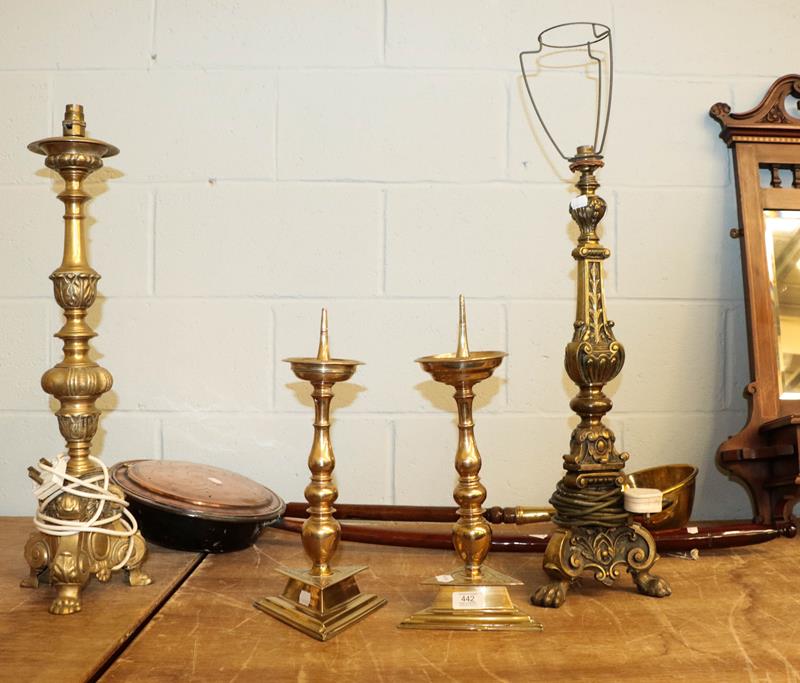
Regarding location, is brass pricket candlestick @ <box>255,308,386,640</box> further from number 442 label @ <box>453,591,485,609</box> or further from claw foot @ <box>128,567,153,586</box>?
claw foot @ <box>128,567,153,586</box>

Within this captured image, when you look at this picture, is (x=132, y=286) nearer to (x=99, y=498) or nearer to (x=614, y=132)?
(x=99, y=498)

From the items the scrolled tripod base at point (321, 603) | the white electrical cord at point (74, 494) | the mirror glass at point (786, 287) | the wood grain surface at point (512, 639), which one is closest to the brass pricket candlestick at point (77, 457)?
the white electrical cord at point (74, 494)

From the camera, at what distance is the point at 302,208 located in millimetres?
1562

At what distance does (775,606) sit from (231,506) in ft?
2.50

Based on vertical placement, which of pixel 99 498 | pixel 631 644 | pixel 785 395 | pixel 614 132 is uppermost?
pixel 614 132

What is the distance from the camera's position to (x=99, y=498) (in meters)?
1.08

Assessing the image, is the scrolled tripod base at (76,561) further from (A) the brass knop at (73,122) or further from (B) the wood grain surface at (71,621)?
(A) the brass knop at (73,122)

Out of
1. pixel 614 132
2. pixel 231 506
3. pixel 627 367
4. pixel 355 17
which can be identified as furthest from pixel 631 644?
pixel 355 17

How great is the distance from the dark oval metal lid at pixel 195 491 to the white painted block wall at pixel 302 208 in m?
0.22

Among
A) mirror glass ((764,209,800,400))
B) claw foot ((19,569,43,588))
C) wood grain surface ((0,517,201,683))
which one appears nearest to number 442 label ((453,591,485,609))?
wood grain surface ((0,517,201,683))

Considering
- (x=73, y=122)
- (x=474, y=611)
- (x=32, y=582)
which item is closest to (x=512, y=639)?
(x=474, y=611)

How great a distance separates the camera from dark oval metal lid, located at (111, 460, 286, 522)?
47.3 inches

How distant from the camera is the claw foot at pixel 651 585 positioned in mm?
1051

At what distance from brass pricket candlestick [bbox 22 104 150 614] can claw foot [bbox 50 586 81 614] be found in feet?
0.09
